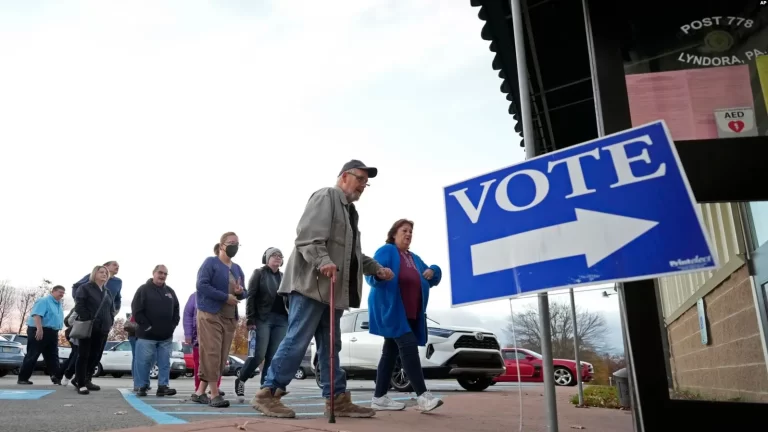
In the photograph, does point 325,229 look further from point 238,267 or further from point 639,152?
point 238,267

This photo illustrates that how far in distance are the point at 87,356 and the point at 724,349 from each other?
23.9 ft

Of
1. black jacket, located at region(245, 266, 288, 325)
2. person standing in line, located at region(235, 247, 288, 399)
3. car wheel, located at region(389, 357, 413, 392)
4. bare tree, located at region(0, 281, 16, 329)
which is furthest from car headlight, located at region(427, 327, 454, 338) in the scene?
bare tree, located at region(0, 281, 16, 329)

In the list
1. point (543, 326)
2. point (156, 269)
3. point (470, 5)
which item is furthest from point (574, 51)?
point (156, 269)

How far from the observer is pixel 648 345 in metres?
2.81

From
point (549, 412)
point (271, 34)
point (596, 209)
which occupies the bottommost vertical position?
point (549, 412)

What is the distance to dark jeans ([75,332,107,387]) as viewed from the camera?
6.88 meters

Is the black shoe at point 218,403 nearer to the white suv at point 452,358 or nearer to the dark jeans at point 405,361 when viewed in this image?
the dark jeans at point 405,361

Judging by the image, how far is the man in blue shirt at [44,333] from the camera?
8.96 m

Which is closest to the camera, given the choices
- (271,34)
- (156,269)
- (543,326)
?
(543,326)

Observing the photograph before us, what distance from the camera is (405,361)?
4.42 meters

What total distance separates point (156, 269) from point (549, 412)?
5.91 metres


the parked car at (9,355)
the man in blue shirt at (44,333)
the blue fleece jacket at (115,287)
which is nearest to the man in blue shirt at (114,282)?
the blue fleece jacket at (115,287)

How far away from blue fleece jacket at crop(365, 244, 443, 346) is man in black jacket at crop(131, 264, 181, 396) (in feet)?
11.3

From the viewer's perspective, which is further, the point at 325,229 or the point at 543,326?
the point at 325,229
